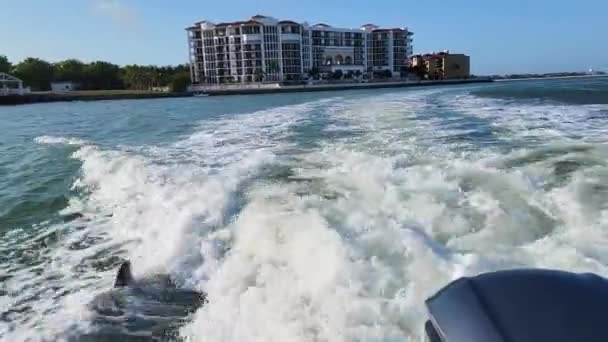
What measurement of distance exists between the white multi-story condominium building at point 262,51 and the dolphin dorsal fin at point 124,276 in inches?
3167

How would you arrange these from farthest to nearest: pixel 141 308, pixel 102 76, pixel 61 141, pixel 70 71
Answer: pixel 102 76, pixel 70 71, pixel 61 141, pixel 141 308

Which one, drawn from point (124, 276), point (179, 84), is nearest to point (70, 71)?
point (179, 84)

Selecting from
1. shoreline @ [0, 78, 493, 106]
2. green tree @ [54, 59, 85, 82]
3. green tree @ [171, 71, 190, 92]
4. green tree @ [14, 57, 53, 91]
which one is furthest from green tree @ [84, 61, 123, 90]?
shoreline @ [0, 78, 493, 106]

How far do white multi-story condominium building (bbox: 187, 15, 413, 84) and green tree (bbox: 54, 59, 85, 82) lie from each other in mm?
21445

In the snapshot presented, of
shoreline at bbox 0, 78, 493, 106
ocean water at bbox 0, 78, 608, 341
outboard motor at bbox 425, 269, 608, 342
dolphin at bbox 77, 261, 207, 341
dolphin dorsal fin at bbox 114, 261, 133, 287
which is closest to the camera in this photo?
outboard motor at bbox 425, 269, 608, 342

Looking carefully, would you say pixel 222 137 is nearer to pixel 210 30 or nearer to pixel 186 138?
pixel 186 138

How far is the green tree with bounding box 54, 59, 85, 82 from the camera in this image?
85.4 metres

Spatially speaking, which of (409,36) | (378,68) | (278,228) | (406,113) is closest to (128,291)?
(278,228)

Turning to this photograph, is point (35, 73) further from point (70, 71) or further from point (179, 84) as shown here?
point (179, 84)

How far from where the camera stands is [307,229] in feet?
14.0

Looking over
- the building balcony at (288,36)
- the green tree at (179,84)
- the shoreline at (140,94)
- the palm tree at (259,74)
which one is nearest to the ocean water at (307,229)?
the shoreline at (140,94)

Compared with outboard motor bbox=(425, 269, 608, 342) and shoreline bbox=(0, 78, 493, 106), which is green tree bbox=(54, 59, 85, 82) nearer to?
shoreline bbox=(0, 78, 493, 106)

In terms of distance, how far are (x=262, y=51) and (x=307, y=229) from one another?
82306 mm

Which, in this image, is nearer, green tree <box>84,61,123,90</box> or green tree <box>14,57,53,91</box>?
green tree <box>14,57,53,91</box>
